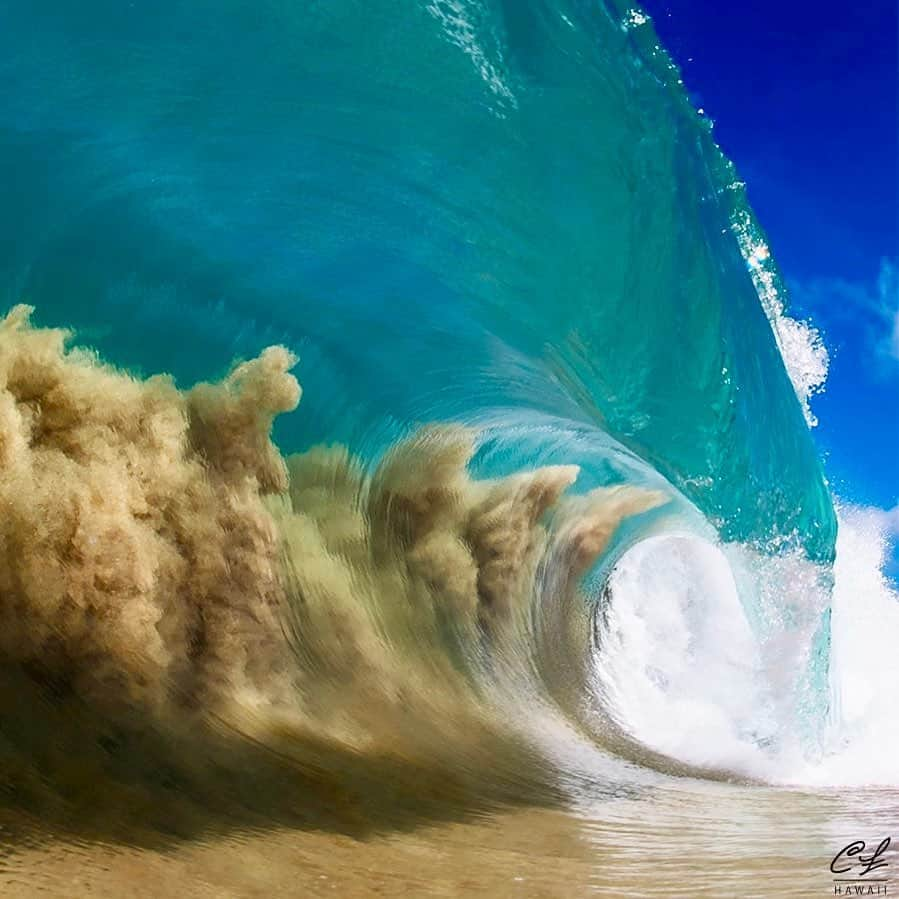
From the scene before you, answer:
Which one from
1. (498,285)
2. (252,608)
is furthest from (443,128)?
(252,608)

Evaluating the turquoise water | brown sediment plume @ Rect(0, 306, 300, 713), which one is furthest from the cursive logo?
the turquoise water

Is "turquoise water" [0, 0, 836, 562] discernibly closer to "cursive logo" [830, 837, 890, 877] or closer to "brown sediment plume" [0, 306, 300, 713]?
"brown sediment plume" [0, 306, 300, 713]

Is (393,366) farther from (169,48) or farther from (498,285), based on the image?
(169,48)

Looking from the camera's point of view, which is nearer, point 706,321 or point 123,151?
point 123,151

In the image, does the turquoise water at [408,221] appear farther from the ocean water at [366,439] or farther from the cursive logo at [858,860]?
the cursive logo at [858,860]

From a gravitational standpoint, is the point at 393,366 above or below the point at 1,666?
above

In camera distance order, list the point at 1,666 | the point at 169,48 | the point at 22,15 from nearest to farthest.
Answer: the point at 1,666
the point at 22,15
the point at 169,48
